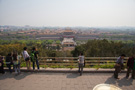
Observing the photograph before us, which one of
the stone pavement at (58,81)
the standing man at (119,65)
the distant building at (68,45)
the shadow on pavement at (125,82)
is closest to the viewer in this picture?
the stone pavement at (58,81)

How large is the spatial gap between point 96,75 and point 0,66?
4.17 metres

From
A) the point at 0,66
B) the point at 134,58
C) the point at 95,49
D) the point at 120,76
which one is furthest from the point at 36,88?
the point at 95,49

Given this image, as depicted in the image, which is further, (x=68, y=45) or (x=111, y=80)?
(x=68, y=45)

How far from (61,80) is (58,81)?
0.13 m

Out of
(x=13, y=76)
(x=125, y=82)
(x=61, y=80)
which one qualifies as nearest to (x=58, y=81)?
(x=61, y=80)

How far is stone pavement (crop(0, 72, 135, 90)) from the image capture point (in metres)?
3.41

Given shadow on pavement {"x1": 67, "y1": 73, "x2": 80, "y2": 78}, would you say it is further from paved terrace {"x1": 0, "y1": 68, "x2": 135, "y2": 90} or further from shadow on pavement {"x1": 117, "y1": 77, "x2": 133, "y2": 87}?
shadow on pavement {"x1": 117, "y1": 77, "x2": 133, "y2": 87}

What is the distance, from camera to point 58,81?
3773 millimetres

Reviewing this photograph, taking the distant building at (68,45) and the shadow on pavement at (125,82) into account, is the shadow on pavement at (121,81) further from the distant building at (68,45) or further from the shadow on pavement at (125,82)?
the distant building at (68,45)

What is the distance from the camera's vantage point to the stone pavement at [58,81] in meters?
3.41

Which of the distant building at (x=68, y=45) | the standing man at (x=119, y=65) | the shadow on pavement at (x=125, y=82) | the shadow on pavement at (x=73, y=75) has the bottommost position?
the distant building at (x=68, y=45)

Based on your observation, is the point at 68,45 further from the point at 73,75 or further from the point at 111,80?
the point at 111,80

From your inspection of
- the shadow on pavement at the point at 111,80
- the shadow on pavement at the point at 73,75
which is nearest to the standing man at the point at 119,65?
the shadow on pavement at the point at 111,80

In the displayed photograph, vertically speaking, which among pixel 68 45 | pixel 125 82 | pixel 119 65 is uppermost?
pixel 119 65
